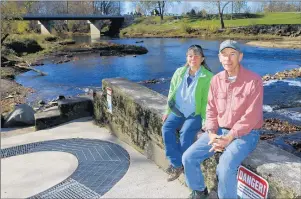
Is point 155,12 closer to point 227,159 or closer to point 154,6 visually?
point 154,6

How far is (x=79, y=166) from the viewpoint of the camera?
5332mm

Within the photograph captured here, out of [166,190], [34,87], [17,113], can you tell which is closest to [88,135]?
[166,190]

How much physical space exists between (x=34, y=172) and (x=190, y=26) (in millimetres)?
62826

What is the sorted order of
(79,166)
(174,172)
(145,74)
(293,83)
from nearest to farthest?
(174,172) < (79,166) < (293,83) < (145,74)

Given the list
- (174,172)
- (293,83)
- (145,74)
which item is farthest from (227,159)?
(145,74)

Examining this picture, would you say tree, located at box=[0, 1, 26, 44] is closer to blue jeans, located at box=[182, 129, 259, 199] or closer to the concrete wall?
the concrete wall

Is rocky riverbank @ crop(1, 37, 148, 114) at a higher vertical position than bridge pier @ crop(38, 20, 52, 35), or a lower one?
lower

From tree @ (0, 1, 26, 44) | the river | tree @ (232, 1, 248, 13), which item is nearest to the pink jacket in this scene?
the river

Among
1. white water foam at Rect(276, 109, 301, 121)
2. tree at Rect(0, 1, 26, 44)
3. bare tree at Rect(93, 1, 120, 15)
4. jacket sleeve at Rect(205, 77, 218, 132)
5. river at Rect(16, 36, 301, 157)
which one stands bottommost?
white water foam at Rect(276, 109, 301, 121)

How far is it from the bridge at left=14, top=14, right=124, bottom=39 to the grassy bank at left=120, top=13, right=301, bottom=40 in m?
3.42

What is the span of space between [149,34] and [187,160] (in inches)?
2501

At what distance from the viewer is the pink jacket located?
3.21m

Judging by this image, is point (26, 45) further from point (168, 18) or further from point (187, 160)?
point (168, 18)

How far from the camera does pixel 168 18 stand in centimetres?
8188
